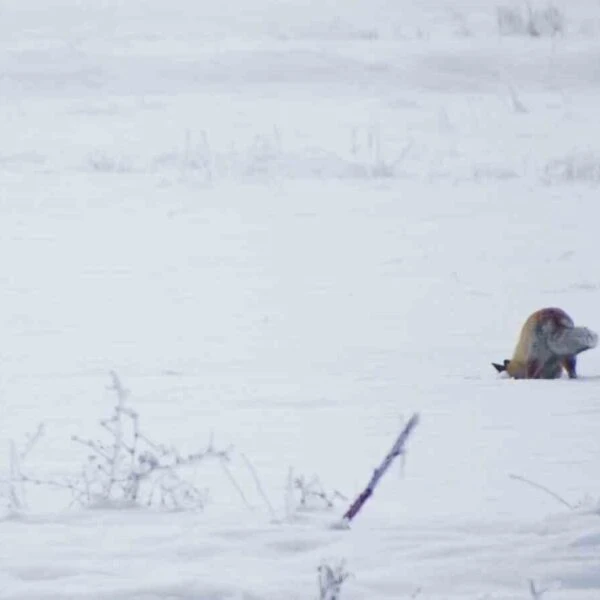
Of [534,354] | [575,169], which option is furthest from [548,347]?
[575,169]

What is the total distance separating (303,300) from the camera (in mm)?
9484

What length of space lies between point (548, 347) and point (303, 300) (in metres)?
2.70

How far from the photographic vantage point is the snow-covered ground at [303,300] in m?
4.05

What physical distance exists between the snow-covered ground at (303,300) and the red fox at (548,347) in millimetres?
217

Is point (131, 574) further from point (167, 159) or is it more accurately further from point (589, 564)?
point (167, 159)

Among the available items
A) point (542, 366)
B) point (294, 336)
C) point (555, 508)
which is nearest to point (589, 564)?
point (555, 508)

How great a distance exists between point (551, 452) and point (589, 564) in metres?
1.68

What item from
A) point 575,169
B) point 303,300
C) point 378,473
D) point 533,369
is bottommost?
point 378,473

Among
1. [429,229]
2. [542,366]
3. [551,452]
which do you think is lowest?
[551,452]

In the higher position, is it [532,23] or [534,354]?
[532,23]

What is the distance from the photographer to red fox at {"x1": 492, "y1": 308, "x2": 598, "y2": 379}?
693 centimetres

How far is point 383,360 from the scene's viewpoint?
24.8ft

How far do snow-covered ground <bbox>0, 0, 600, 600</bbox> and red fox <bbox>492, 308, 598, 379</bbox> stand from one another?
0.71 feet

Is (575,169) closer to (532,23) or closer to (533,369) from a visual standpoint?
(533,369)
